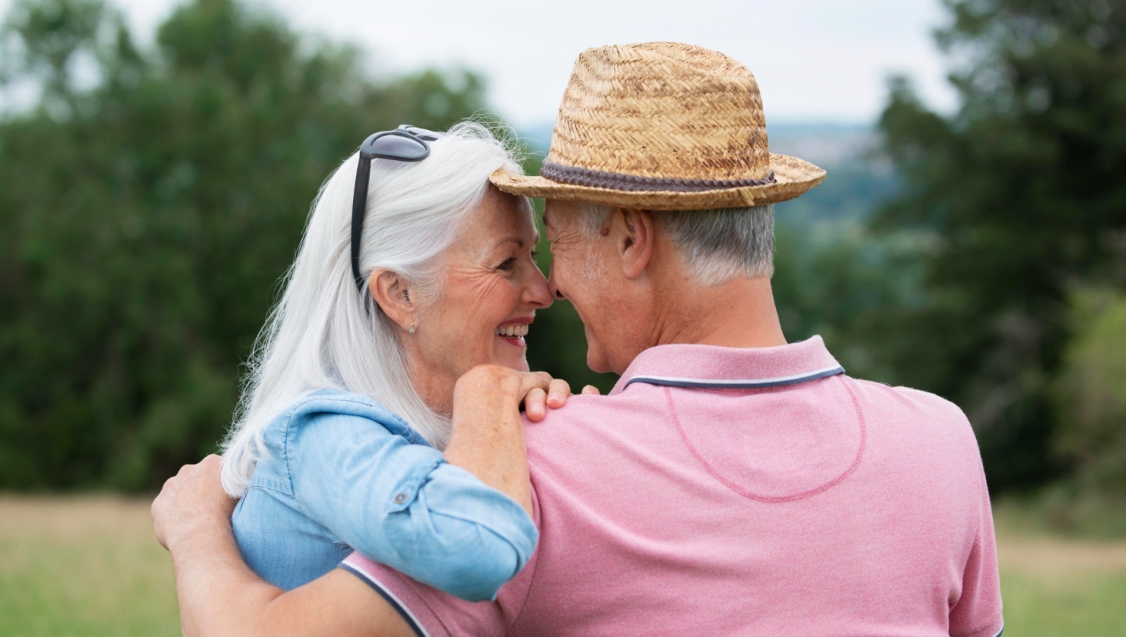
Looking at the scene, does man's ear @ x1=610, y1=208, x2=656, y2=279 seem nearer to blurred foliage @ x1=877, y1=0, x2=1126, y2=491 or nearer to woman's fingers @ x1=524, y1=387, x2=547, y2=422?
woman's fingers @ x1=524, y1=387, x2=547, y2=422

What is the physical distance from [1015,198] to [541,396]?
3128cm

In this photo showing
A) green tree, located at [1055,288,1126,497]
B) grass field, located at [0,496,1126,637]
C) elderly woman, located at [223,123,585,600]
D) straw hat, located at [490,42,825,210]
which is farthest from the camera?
green tree, located at [1055,288,1126,497]

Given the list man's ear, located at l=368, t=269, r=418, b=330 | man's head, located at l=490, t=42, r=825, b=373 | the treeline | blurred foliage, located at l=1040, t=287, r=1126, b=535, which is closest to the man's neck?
man's head, located at l=490, t=42, r=825, b=373

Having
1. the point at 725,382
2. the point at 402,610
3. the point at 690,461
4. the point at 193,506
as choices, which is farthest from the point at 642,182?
the point at 193,506

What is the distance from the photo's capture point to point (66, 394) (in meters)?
29.0

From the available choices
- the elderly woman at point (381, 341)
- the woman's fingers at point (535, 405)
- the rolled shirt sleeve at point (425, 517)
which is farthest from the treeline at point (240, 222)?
the rolled shirt sleeve at point (425, 517)

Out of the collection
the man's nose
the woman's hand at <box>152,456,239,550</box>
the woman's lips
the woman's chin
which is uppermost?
the man's nose

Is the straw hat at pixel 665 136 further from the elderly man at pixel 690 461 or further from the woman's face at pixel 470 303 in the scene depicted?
the woman's face at pixel 470 303

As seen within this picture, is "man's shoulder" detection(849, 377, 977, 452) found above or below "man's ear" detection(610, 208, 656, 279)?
below

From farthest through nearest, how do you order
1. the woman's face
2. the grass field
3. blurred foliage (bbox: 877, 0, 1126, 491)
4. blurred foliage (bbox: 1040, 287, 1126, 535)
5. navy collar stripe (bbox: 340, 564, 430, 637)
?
blurred foliage (bbox: 877, 0, 1126, 491)
blurred foliage (bbox: 1040, 287, 1126, 535)
the grass field
the woman's face
navy collar stripe (bbox: 340, 564, 430, 637)

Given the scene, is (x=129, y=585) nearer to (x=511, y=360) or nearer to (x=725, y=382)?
(x=511, y=360)

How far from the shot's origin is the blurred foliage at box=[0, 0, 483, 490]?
27.2 m

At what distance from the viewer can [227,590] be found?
218cm

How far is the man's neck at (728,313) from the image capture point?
226 cm
